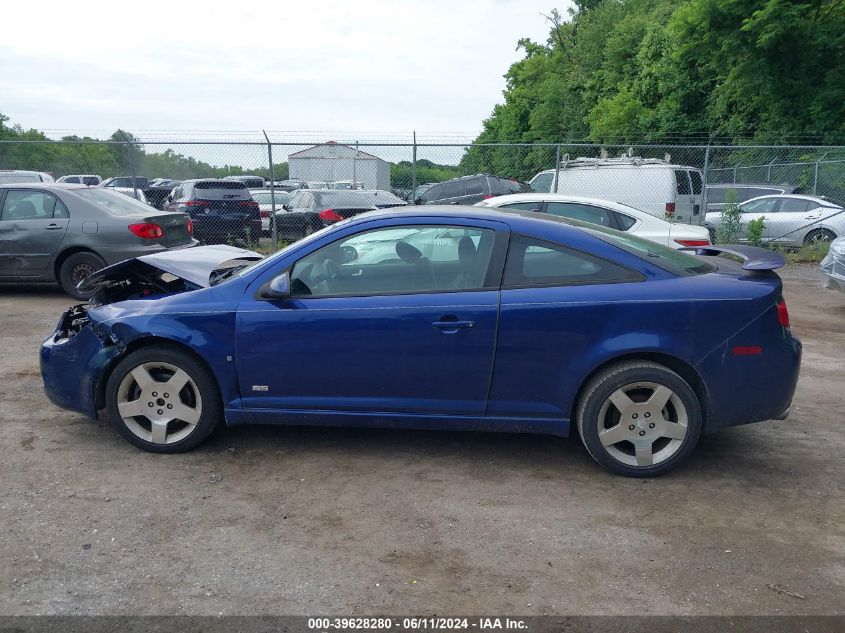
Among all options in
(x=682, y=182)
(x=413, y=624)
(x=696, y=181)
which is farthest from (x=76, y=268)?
Result: (x=696, y=181)

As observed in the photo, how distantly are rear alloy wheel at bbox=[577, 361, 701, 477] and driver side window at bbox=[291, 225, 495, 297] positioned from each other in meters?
0.95

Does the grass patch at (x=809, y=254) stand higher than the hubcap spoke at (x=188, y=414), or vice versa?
the grass patch at (x=809, y=254)

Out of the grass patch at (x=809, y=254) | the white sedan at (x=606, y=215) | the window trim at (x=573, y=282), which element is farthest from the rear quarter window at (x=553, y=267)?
the grass patch at (x=809, y=254)

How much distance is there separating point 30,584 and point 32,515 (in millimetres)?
713

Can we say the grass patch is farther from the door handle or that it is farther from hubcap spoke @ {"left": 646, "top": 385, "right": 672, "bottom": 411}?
the door handle

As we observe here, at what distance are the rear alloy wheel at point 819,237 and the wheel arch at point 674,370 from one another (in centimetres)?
1273

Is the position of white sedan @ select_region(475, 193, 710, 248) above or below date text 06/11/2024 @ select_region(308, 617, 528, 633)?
above

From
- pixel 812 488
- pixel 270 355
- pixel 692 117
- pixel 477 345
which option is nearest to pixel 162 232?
pixel 270 355

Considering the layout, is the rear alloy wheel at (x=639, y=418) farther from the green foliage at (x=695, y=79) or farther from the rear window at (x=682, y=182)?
the green foliage at (x=695, y=79)

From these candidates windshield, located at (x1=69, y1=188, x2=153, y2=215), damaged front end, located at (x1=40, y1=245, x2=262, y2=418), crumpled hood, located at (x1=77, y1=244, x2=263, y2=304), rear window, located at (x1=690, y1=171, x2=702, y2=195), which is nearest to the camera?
damaged front end, located at (x1=40, y1=245, x2=262, y2=418)

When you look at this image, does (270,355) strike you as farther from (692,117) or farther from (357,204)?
(692,117)

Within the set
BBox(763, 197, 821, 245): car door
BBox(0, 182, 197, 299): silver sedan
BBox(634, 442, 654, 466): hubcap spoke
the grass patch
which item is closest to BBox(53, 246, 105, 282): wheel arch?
BBox(0, 182, 197, 299): silver sedan

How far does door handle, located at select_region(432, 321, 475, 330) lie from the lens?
4344 millimetres

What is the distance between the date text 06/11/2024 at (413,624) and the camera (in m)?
3.02
